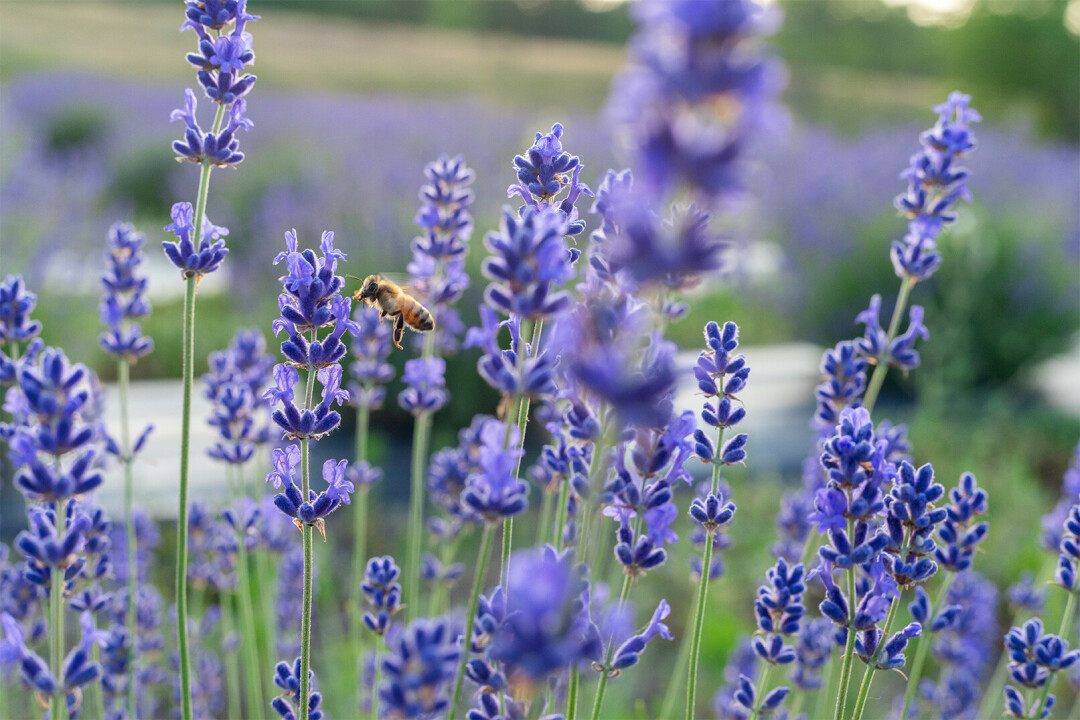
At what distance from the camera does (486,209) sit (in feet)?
26.9

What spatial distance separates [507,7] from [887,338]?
41.8m

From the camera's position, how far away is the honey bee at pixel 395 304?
6.56 feet

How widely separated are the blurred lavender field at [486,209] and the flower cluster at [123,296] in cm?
355

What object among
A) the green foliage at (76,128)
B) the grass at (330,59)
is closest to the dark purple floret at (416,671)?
the green foliage at (76,128)

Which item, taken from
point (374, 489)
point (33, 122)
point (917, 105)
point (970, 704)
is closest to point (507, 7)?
point (917, 105)

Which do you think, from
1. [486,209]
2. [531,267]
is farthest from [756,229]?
[531,267]

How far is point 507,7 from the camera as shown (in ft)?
134

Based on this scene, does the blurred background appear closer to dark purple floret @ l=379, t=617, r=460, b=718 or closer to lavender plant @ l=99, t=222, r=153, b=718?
dark purple floret @ l=379, t=617, r=460, b=718

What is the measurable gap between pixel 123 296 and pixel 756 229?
29.8ft

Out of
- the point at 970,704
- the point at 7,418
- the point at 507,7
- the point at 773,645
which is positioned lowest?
the point at 7,418

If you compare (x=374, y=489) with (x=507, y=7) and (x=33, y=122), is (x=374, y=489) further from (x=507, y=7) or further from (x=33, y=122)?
(x=507, y=7)

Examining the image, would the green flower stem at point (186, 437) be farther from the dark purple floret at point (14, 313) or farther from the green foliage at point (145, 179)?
the green foliage at point (145, 179)

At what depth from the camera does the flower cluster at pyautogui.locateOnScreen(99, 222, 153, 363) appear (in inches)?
74.3

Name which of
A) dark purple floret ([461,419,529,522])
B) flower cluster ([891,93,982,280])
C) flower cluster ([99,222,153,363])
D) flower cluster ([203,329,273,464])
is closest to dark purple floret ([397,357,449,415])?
flower cluster ([203,329,273,464])
